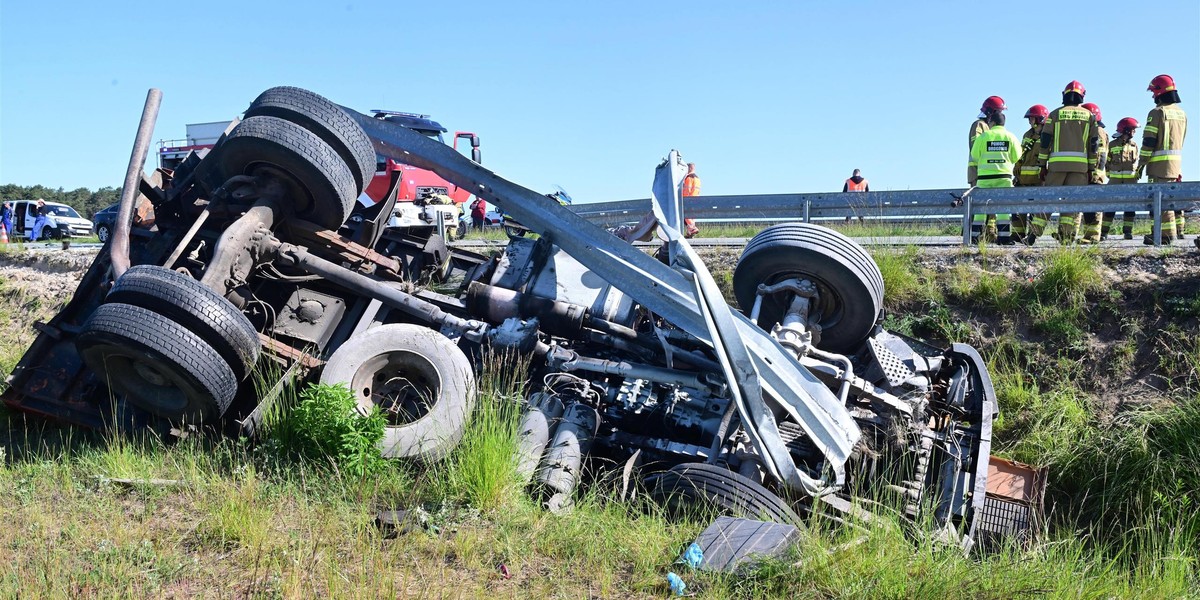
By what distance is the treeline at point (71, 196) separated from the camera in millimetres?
37656

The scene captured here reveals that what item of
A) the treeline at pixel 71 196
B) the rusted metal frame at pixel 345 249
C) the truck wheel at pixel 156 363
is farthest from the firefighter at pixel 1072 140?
the treeline at pixel 71 196

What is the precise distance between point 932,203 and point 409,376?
5.25 meters

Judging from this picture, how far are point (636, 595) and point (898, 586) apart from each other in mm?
897

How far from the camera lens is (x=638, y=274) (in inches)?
193

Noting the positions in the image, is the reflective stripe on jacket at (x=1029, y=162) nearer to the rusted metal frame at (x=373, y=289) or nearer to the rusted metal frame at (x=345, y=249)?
the rusted metal frame at (x=373, y=289)

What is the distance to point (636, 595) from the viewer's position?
3180 mm

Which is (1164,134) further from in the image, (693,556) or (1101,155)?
(693,556)

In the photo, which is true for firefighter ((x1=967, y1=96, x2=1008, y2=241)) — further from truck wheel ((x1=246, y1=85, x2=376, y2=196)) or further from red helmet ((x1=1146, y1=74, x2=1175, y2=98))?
truck wheel ((x1=246, y1=85, x2=376, y2=196))

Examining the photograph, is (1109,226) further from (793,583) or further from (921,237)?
(793,583)

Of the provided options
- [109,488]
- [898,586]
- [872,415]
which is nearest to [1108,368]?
[872,415]

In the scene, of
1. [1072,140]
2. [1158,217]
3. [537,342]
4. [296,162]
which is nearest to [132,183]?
[296,162]

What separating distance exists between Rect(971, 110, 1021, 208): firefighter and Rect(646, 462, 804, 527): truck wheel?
605 cm

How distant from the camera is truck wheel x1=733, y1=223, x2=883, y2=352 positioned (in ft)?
16.6

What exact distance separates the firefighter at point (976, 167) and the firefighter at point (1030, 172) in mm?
272
